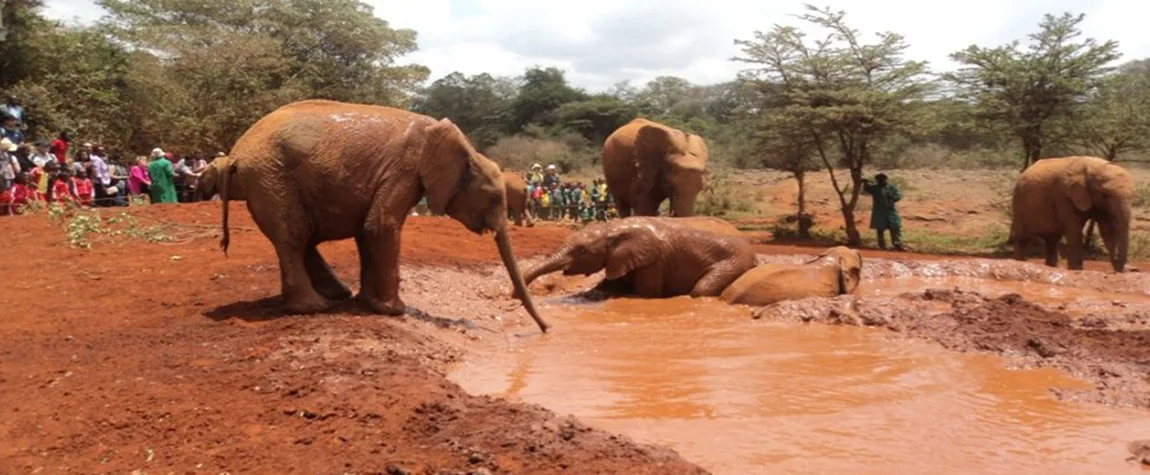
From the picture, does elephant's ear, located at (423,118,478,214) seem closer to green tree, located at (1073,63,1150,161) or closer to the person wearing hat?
the person wearing hat

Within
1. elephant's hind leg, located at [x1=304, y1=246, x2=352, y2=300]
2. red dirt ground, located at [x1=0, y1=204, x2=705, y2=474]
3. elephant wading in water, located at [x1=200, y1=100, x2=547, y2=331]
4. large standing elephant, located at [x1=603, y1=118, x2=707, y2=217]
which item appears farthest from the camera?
large standing elephant, located at [x1=603, y1=118, x2=707, y2=217]

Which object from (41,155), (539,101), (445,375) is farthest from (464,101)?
(445,375)

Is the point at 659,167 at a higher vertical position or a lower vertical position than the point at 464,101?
lower

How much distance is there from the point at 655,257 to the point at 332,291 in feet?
13.9

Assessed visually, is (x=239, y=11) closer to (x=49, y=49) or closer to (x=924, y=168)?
(x=49, y=49)

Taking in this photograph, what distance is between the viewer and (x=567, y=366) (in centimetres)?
703

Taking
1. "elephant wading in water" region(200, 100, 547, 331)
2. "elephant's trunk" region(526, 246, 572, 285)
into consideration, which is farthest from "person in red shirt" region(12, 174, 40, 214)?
"elephant's trunk" region(526, 246, 572, 285)

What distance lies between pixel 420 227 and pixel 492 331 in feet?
26.5

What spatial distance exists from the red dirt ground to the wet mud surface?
18 mm

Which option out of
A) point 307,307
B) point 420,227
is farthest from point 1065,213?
point 307,307

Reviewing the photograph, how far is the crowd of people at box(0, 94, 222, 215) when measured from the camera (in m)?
13.9

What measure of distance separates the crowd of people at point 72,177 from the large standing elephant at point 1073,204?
1479 centimetres

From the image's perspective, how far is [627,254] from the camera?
10.9m

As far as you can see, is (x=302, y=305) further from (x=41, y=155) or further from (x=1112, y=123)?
(x=1112, y=123)
